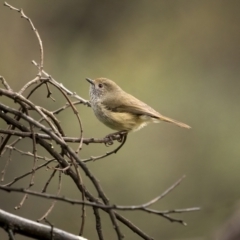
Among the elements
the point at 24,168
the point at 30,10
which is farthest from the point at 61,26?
the point at 24,168

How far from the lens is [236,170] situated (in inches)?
222

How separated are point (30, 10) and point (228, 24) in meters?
2.11

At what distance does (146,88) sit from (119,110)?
254cm

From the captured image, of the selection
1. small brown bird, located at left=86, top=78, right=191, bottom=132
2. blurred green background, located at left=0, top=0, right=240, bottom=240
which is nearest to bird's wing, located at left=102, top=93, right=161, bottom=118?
small brown bird, located at left=86, top=78, right=191, bottom=132

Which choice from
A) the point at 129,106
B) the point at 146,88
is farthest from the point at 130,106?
the point at 146,88

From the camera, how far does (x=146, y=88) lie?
218 inches

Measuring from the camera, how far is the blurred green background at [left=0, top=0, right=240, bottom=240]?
5293mm

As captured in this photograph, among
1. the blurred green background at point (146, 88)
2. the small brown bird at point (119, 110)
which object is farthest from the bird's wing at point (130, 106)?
the blurred green background at point (146, 88)

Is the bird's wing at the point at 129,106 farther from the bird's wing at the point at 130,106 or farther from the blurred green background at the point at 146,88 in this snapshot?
the blurred green background at the point at 146,88

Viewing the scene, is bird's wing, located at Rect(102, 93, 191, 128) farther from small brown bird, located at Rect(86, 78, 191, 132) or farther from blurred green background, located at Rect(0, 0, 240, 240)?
blurred green background, located at Rect(0, 0, 240, 240)

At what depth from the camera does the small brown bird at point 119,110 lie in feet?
9.45

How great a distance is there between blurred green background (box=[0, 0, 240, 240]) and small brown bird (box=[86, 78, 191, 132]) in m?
2.00

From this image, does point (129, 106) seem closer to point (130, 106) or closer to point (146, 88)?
point (130, 106)

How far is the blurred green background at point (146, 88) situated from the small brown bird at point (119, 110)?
2002mm
